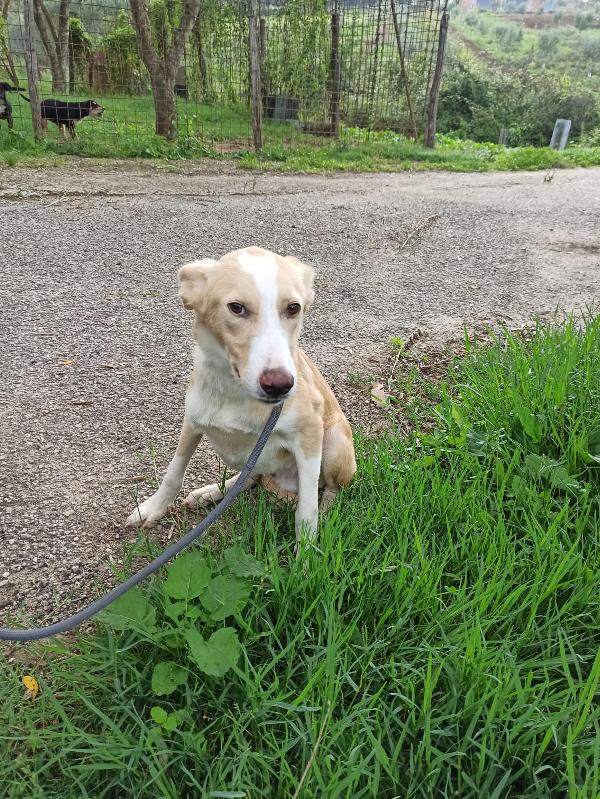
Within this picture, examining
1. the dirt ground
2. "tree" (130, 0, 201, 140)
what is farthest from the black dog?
the dirt ground

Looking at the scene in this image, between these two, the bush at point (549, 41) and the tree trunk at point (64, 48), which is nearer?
the tree trunk at point (64, 48)

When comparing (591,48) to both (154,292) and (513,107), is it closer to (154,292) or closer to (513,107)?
(513,107)

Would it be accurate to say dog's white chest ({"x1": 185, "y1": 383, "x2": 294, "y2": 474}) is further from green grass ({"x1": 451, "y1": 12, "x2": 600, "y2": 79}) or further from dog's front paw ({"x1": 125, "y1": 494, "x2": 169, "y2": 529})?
green grass ({"x1": 451, "y1": 12, "x2": 600, "y2": 79})

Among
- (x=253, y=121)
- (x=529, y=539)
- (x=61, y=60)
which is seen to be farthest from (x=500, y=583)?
(x=61, y=60)

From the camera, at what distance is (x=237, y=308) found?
71.7 inches

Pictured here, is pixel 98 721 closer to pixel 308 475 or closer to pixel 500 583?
pixel 308 475

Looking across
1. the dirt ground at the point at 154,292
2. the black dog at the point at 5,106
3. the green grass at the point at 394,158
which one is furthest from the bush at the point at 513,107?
the black dog at the point at 5,106

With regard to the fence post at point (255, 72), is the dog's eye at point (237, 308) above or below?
below

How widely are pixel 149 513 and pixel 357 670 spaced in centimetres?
111

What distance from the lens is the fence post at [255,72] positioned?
8.93m

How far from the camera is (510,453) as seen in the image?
8.41 feet

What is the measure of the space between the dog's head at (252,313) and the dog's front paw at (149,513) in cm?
76

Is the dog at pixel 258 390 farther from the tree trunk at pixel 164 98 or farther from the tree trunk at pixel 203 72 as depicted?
the tree trunk at pixel 203 72

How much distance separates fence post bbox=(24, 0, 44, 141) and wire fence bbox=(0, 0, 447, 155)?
39cm
